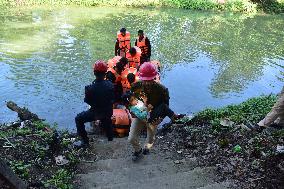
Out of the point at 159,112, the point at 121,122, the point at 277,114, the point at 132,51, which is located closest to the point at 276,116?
the point at 277,114

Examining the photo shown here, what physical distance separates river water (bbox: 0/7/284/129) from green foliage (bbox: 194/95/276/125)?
2.58 m

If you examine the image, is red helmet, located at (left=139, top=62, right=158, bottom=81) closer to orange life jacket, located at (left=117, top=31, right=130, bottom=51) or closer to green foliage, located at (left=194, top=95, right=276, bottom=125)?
green foliage, located at (left=194, top=95, right=276, bottom=125)

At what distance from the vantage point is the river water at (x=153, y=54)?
13750 mm

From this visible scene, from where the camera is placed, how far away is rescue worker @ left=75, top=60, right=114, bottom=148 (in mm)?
7602

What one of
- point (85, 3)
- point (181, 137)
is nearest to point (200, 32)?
point (85, 3)

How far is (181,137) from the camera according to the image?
336 inches

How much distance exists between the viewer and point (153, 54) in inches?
733

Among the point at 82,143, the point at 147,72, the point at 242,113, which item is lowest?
the point at 82,143

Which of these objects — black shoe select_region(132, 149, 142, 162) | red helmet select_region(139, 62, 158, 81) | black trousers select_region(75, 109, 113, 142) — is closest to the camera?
red helmet select_region(139, 62, 158, 81)

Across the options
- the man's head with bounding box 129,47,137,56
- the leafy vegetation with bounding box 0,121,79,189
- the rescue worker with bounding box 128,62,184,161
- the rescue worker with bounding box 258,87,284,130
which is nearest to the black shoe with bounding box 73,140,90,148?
the leafy vegetation with bounding box 0,121,79,189

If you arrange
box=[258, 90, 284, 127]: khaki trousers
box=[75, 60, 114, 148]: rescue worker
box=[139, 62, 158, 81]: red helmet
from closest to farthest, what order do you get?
1. box=[139, 62, 158, 81]: red helmet
2. box=[258, 90, 284, 127]: khaki trousers
3. box=[75, 60, 114, 148]: rescue worker

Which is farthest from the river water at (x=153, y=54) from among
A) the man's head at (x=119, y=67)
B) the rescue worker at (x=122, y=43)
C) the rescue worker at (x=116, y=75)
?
the man's head at (x=119, y=67)

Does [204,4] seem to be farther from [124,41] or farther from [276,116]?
[276,116]

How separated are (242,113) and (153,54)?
372 inches
